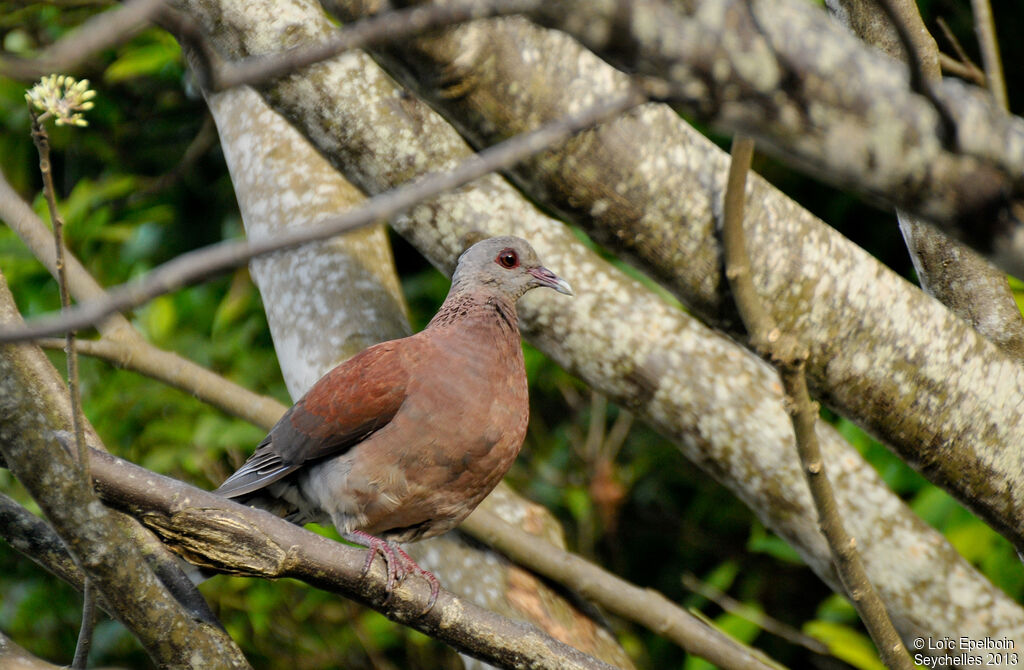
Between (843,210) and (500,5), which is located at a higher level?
(500,5)

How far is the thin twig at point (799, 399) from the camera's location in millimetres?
1775

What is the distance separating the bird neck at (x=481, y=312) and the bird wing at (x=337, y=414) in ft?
0.79

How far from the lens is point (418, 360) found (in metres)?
2.58

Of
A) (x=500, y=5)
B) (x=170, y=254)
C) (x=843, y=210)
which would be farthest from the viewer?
(x=170, y=254)

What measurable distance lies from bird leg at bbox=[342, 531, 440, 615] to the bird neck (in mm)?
686

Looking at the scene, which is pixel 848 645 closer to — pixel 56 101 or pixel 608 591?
pixel 608 591

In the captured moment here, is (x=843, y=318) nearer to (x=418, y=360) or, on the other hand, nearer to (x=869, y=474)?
(x=869, y=474)

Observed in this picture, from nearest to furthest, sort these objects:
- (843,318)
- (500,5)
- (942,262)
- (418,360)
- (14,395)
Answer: (500,5) < (14,395) < (843,318) < (418,360) < (942,262)

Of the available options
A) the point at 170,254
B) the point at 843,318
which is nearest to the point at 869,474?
the point at 843,318

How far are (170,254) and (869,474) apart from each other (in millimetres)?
3660

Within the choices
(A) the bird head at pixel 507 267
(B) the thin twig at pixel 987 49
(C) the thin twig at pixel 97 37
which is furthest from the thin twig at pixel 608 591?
(C) the thin twig at pixel 97 37

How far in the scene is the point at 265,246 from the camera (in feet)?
2.72

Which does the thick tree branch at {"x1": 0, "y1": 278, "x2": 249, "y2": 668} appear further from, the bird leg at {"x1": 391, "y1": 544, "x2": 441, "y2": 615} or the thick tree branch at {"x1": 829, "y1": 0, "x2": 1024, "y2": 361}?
the thick tree branch at {"x1": 829, "y1": 0, "x2": 1024, "y2": 361}

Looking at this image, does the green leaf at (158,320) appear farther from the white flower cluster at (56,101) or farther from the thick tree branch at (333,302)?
the white flower cluster at (56,101)
